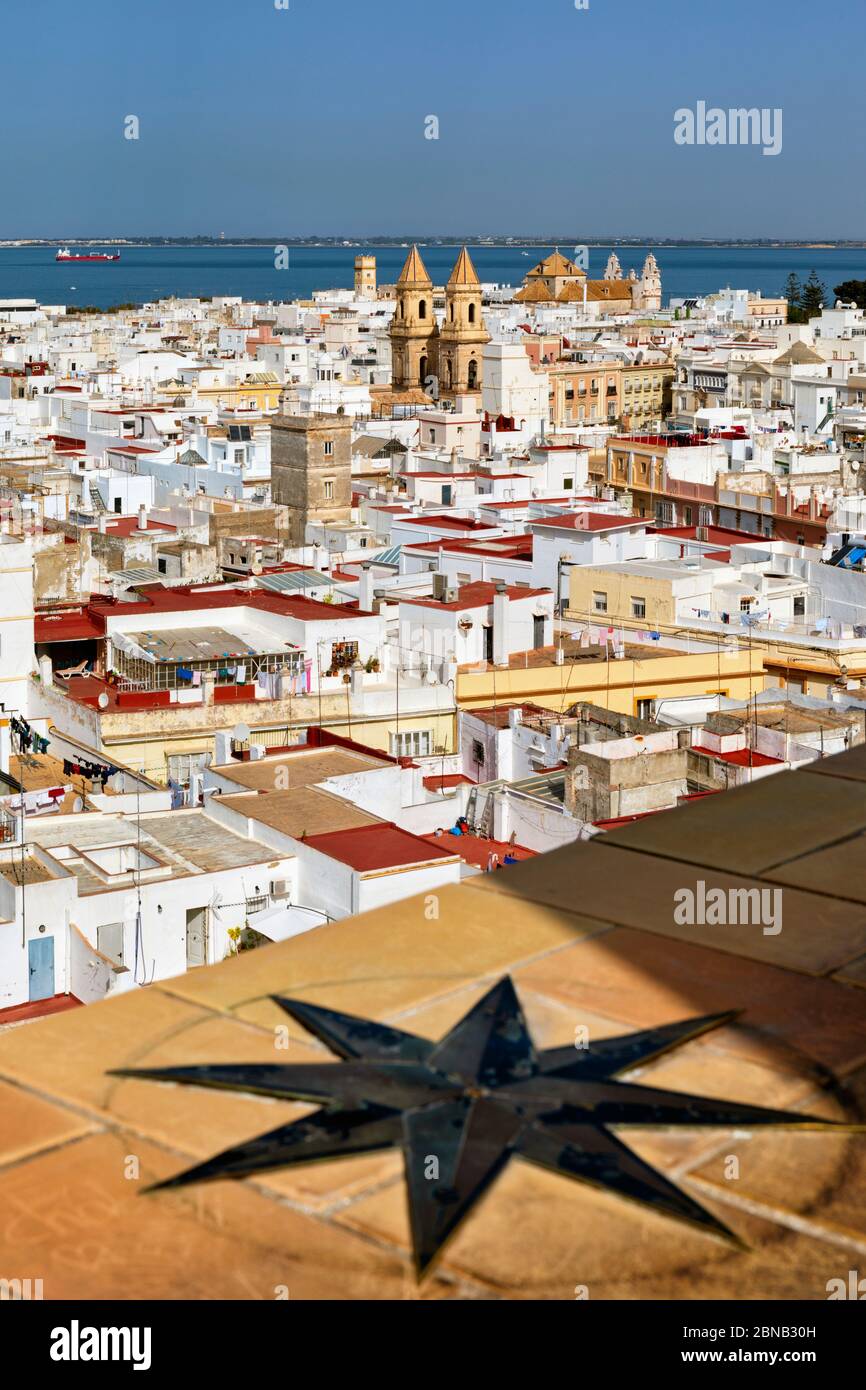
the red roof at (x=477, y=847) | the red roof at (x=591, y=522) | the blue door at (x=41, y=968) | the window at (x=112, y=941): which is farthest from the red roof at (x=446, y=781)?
the red roof at (x=591, y=522)

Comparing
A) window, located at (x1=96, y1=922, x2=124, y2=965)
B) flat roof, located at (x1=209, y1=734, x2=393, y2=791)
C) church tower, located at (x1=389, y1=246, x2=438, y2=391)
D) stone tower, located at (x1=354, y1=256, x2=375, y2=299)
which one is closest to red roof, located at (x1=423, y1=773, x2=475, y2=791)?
flat roof, located at (x1=209, y1=734, x2=393, y2=791)

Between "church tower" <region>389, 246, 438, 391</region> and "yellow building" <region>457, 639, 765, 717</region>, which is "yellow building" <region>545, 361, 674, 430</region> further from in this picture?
"yellow building" <region>457, 639, 765, 717</region>

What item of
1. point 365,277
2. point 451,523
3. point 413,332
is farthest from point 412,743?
point 365,277

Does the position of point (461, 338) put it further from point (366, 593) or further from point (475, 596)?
point (366, 593)

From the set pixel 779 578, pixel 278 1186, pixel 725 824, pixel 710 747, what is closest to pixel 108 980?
pixel 710 747

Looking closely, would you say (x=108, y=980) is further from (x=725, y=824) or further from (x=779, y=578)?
(x=779, y=578)

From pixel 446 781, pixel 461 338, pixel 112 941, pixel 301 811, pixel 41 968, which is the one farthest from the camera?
pixel 461 338

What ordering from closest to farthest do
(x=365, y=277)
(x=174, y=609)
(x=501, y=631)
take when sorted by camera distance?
1. (x=174, y=609)
2. (x=501, y=631)
3. (x=365, y=277)
